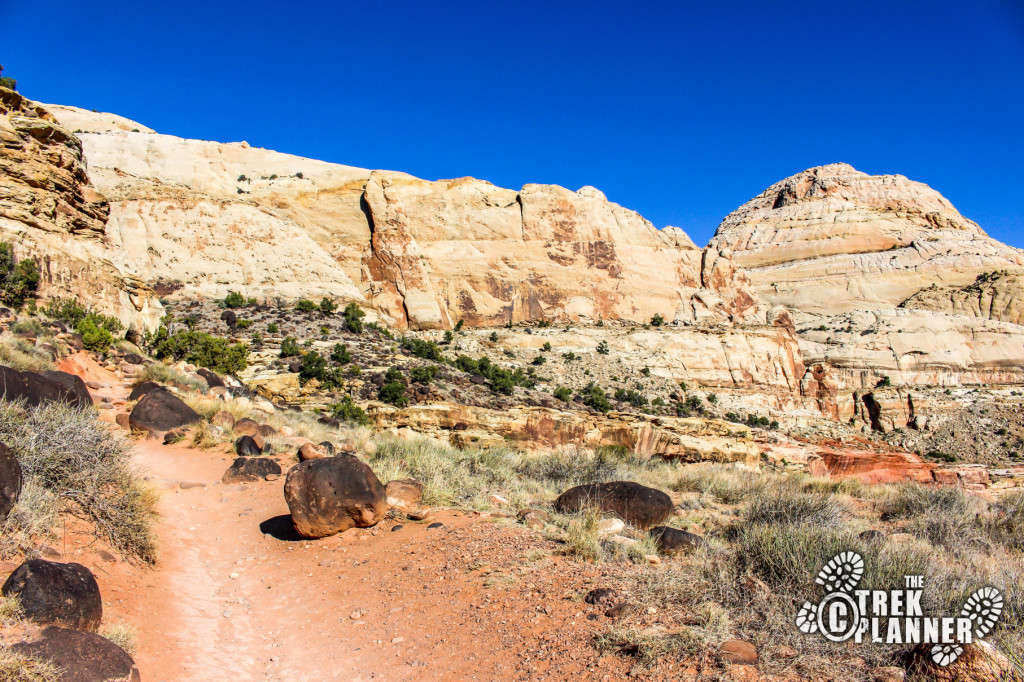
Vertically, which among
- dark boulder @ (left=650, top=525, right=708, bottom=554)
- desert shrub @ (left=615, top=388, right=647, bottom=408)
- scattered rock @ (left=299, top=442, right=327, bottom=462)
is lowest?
scattered rock @ (left=299, top=442, right=327, bottom=462)

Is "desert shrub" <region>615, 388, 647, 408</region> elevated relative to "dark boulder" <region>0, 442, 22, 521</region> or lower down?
elevated

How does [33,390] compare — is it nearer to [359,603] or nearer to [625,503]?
[359,603]

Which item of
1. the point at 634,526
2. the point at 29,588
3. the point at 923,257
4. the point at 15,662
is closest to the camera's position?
the point at 15,662

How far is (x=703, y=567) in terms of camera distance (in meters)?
4.77

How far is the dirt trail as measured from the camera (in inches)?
152

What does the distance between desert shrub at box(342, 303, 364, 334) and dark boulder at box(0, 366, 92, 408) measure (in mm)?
22018

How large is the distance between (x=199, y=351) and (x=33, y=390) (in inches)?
526

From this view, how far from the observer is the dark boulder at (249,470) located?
831 cm

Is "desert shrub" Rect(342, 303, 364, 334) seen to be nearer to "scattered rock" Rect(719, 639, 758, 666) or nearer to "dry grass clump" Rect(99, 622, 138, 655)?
"dry grass clump" Rect(99, 622, 138, 655)

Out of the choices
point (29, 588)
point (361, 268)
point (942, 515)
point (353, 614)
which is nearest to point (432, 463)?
point (353, 614)

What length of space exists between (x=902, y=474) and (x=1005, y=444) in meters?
21.3

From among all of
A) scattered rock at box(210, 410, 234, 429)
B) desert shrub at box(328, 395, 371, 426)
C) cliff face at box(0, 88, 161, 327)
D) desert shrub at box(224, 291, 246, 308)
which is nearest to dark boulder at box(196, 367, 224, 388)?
desert shrub at box(328, 395, 371, 426)

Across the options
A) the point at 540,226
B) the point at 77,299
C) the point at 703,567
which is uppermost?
the point at 540,226

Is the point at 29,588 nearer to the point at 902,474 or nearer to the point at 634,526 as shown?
the point at 634,526
